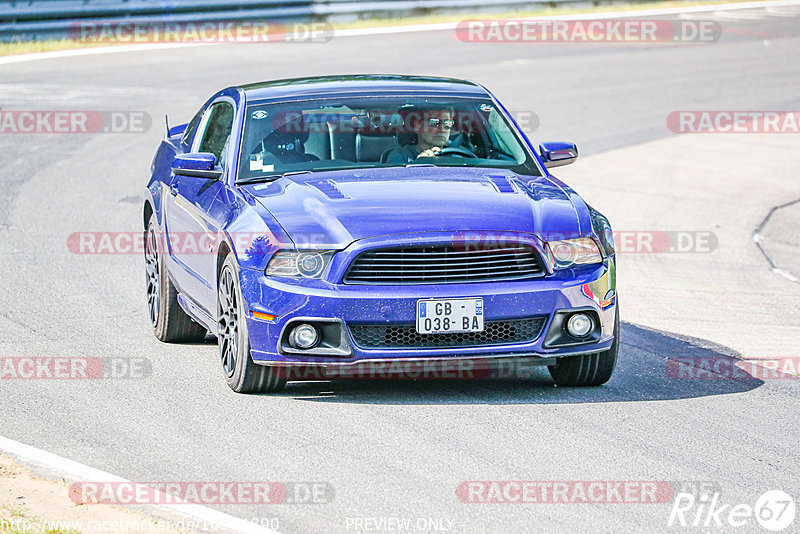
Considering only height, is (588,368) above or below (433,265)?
below

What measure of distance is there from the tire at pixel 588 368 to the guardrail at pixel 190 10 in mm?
20121

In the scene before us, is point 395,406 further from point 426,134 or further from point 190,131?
point 190,131

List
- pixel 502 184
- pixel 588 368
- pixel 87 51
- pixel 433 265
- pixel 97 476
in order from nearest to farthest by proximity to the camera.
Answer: pixel 97 476
pixel 433 265
pixel 588 368
pixel 502 184
pixel 87 51

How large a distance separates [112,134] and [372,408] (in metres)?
13.2

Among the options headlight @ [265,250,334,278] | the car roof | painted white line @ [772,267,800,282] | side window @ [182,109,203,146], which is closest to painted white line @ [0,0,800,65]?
side window @ [182,109,203,146]

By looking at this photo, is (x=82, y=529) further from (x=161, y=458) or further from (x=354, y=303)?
(x=354, y=303)

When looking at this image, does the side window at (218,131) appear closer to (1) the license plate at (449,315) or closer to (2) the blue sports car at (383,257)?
(2) the blue sports car at (383,257)

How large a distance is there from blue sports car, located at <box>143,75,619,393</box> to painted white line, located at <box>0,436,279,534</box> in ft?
4.43

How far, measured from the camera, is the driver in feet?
28.2

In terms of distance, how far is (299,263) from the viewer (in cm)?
723

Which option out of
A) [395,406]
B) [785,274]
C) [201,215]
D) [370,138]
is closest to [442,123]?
[370,138]

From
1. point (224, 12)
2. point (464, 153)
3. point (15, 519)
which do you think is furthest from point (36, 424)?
point (224, 12)

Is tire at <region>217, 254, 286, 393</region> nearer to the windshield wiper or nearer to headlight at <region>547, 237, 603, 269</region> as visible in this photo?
the windshield wiper

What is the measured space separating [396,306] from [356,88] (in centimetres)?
230
